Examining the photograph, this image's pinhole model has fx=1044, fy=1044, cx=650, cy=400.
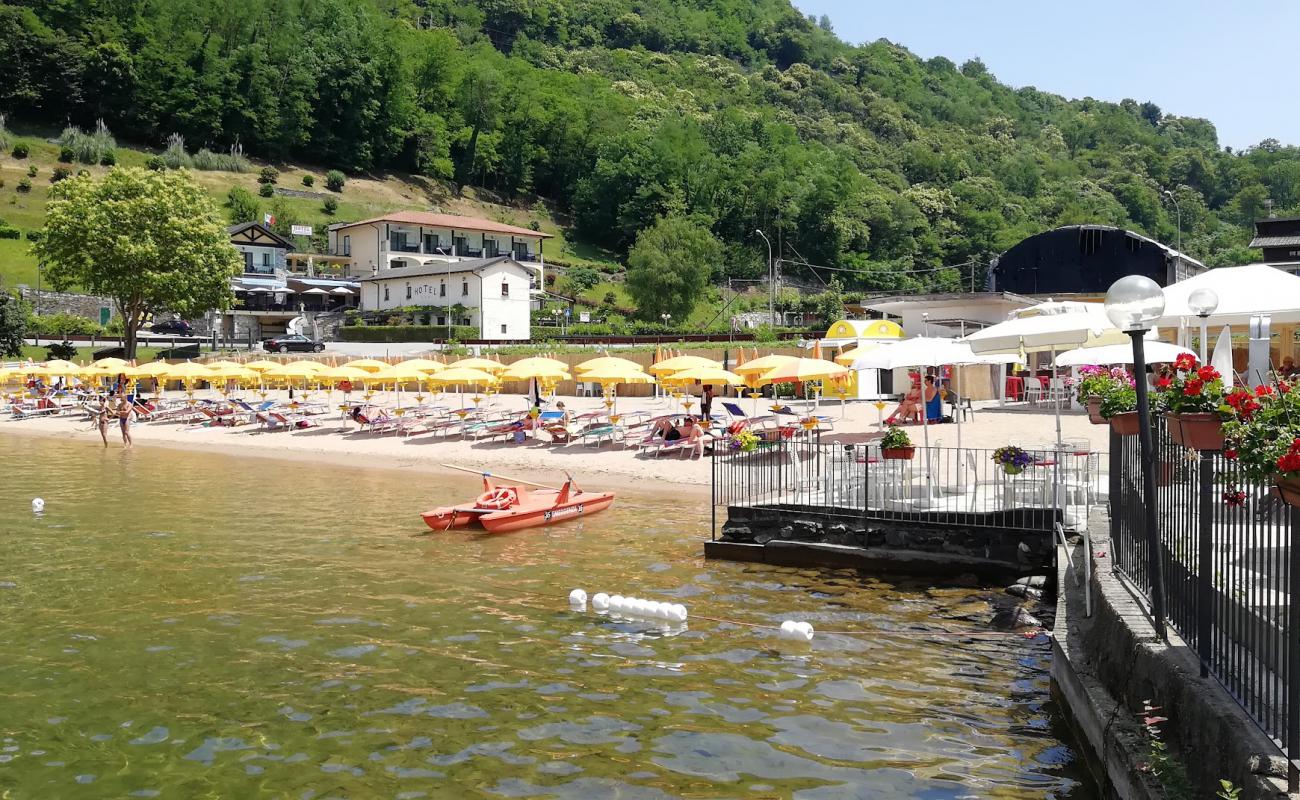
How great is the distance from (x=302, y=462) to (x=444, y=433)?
4.99 meters

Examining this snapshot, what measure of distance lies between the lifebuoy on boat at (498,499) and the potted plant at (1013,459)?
29.6 feet

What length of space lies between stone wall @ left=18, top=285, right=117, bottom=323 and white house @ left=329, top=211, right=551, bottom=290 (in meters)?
20.0

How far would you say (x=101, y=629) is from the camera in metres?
12.3

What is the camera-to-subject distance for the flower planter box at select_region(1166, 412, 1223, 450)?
296 inches

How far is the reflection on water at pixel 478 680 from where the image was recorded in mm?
8219

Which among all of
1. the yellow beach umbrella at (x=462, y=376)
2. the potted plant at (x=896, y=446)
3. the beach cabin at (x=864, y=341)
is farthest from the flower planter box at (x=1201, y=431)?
the beach cabin at (x=864, y=341)

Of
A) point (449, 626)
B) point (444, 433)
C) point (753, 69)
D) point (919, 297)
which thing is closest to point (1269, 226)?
point (919, 297)

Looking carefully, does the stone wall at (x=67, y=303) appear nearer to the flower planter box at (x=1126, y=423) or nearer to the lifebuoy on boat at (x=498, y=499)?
the lifebuoy on boat at (x=498, y=499)

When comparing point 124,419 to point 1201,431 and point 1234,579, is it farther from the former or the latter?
point 1234,579

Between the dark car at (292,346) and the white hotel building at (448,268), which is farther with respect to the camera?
the white hotel building at (448,268)

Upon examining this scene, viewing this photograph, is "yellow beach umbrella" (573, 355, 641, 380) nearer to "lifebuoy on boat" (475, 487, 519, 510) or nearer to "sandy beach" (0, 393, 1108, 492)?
"sandy beach" (0, 393, 1108, 492)

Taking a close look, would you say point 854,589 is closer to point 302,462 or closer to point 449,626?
point 449,626

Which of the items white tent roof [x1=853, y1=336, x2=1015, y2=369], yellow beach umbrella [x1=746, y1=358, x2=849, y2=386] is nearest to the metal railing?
white tent roof [x1=853, y1=336, x2=1015, y2=369]

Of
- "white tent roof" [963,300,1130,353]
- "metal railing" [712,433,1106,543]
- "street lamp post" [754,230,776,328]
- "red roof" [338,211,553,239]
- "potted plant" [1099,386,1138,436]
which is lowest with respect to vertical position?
"metal railing" [712,433,1106,543]
